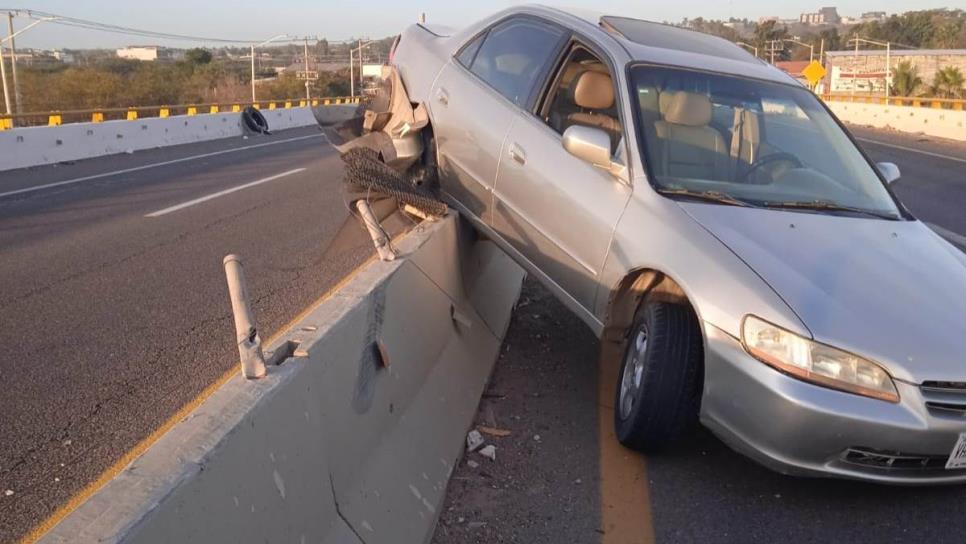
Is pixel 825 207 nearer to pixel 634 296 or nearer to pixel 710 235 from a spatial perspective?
pixel 710 235

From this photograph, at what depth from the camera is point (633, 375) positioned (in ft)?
14.0

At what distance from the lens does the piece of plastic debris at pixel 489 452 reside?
169 inches

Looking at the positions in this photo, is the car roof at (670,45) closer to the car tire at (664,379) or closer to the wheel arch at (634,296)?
the wheel arch at (634,296)

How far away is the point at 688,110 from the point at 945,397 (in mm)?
2226

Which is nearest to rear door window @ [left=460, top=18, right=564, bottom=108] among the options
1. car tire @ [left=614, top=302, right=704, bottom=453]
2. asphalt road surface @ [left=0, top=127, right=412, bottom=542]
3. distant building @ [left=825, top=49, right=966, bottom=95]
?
asphalt road surface @ [left=0, top=127, right=412, bottom=542]

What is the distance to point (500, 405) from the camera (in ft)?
16.4

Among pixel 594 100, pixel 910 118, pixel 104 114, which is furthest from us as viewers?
pixel 104 114

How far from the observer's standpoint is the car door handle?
210 inches

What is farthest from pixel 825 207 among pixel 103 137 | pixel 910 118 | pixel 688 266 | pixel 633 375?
pixel 910 118

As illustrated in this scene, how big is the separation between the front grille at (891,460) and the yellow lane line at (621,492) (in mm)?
840

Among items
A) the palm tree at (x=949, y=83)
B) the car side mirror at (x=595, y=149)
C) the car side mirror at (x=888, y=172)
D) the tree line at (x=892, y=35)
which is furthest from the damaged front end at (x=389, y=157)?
the tree line at (x=892, y=35)

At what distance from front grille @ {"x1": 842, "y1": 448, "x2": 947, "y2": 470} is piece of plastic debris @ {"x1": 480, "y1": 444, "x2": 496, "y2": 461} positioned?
1575 millimetres

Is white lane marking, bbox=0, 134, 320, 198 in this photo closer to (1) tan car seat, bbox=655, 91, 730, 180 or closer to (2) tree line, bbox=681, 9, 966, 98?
(1) tan car seat, bbox=655, 91, 730, 180

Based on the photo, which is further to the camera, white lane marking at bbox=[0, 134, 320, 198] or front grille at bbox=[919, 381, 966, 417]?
white lane marking at bbox=[0, 134, 320, 198]
